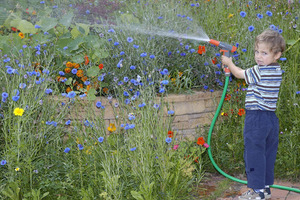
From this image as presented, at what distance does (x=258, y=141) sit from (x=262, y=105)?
26 cm

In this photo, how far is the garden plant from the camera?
9.52ft

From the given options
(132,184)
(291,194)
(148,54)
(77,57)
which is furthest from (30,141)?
(291,194)

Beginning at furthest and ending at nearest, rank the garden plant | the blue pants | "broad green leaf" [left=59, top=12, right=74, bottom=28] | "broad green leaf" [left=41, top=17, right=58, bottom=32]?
"broad green leaf" [left=59, top=12, right=74, bottom=28]
"broad green leaf" [left=41, top=17, right=58, bottom=32]
the blue pants
the garden plant

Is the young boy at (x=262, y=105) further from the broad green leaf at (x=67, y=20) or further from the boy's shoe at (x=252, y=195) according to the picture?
the broad green leaf at (x=67, y=20)

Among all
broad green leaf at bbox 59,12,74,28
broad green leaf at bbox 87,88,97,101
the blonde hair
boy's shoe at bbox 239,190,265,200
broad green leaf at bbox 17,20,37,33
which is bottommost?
boy's shoe at bbox 239,190,265,200

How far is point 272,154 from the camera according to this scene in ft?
10.4

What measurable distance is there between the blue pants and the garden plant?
0.39 metres

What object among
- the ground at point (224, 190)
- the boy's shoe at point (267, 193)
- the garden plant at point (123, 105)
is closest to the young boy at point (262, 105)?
the boy's shoe at point (267, 193)

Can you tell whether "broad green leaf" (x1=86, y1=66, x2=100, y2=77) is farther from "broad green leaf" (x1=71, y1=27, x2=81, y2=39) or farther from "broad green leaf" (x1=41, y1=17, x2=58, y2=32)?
"broad green leaf" (x1=41, y1=17, x2=58, y2=32)

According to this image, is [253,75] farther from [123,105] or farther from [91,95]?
[91,95]

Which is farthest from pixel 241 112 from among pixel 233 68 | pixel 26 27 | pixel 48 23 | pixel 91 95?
pixel 26 27

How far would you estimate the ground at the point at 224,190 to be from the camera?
3250mm

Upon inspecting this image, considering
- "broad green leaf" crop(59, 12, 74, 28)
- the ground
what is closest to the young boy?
the ground

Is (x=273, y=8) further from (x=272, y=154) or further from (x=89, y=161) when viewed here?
(x=89, y=161)
